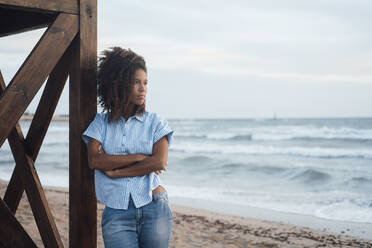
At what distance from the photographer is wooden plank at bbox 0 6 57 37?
2602 mm

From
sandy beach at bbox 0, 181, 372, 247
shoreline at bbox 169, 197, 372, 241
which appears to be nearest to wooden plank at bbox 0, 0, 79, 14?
sandy beach at bbox 0, 181, 372, 247

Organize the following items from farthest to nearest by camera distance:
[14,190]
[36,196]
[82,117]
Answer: [14,190], [36,196], [82,117]

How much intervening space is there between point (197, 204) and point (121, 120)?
7.07m

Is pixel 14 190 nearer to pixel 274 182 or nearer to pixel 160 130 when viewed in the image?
pixel 160 130

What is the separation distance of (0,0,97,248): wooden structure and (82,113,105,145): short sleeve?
4.1 inches

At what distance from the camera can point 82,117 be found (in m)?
2.39

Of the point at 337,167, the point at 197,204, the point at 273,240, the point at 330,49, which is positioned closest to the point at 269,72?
the point at 330,49

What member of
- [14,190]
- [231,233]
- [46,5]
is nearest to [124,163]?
[46,5]

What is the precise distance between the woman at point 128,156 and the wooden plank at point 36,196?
0.46 metres

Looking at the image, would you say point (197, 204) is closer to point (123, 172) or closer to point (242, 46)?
point (123, 172)

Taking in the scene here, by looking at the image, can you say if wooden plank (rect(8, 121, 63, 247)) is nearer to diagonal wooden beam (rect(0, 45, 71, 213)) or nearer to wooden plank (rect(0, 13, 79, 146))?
diagonal wooden beam (rect(0, 45, 71, 213))

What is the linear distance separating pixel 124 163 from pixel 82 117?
430 millimetres

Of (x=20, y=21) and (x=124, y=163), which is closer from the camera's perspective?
(x=124, y=163)

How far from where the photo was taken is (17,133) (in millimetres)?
2570
